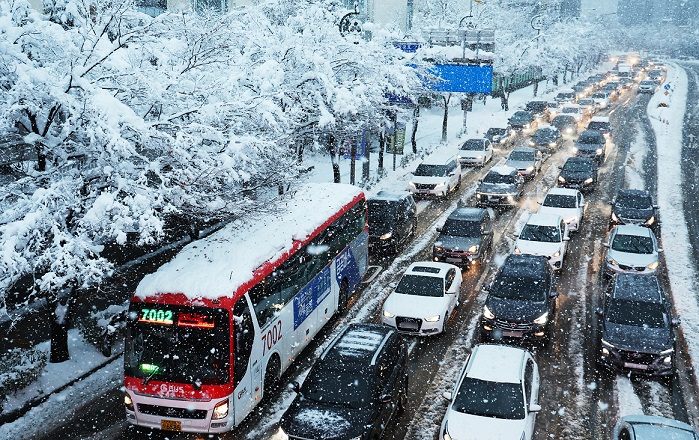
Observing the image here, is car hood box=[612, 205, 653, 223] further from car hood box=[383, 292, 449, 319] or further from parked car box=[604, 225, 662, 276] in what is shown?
car hood box=[383, 292, 449, 319]

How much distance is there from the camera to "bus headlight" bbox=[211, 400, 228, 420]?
11.1 metres

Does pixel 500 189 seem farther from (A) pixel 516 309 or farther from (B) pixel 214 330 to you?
(B) pixel 214 330

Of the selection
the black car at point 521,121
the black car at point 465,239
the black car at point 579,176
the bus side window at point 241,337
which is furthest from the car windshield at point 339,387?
the black car at point 521,121

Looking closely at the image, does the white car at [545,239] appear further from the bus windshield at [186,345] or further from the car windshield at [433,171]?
the bus windshield at [186,345]

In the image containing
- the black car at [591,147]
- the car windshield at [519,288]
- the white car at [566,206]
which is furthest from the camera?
the black car at [591,147]

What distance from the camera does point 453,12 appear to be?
83938mm

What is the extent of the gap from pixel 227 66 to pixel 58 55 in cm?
792

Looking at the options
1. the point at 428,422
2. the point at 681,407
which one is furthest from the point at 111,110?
the point at 681,407

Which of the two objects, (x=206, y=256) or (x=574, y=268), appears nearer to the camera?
(x=206, y=256)

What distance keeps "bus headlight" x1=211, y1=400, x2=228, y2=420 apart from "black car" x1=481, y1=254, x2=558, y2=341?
279 inches

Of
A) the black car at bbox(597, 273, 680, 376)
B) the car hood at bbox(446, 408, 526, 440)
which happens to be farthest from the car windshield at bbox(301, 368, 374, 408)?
the black car at bbox(597, 273, 680, 376)

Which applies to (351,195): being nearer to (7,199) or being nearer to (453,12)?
(7,199)

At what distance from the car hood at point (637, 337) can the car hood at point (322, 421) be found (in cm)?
653

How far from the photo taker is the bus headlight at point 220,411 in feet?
36.5
